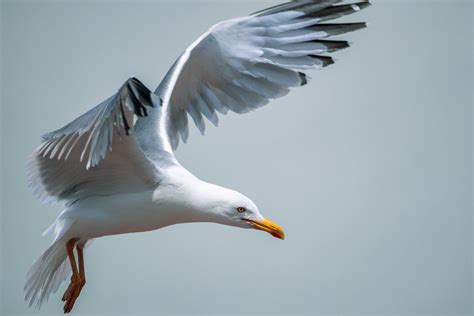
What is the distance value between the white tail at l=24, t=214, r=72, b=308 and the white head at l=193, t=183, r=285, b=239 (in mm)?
1003

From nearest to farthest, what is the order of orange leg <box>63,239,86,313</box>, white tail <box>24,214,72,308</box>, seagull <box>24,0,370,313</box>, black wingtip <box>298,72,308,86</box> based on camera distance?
seagull <box>24,0,370,313</box>
orange leg <box>63,239,86,313</box>
white tail <box>24,214,72,308</box>
black wingtip <box>298,72,308,86</box>

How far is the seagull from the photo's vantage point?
5.47m

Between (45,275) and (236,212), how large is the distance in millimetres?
1354

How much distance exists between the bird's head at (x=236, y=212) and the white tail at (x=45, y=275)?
1.05 m

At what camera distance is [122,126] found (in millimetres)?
5242

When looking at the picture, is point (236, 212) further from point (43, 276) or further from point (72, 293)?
point (43, 276)

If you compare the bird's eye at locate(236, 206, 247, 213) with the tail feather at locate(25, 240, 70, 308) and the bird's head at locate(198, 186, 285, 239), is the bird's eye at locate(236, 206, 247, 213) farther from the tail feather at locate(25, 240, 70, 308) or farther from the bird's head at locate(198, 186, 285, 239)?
the tail feather at locate(25, 240, 70, 308)

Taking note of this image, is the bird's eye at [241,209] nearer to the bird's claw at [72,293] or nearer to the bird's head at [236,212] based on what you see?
the bird's head at [236,212]

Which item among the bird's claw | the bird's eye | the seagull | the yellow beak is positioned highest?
the seagull

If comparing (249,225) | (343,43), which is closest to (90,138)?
(249,225)

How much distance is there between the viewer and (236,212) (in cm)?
587

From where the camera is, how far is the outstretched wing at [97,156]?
5.10 metres

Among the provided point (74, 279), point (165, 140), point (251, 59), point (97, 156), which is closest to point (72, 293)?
point (74, 279)

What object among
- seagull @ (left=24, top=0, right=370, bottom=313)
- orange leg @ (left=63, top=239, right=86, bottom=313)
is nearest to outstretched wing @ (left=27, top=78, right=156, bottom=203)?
seagull @ (left=24, top=0, right=370, bottom=313)
